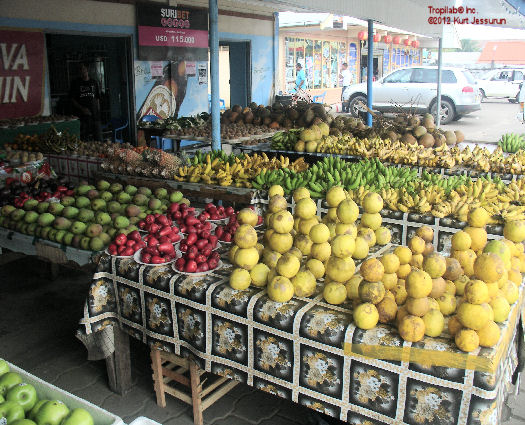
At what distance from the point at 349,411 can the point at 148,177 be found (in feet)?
14.0

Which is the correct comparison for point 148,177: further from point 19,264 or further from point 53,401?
point 53,401

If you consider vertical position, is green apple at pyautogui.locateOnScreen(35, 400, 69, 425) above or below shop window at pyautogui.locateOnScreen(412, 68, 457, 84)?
below

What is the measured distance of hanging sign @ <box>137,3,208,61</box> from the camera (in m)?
10.9

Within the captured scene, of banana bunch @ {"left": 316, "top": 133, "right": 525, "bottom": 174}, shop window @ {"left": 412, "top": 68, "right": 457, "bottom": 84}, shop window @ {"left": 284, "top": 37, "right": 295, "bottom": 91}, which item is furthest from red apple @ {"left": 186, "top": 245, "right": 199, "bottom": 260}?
shop window @ {"left": 284, "top": 37, "right": 295, "bottom": 91}

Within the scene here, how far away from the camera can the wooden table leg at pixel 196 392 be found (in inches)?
123

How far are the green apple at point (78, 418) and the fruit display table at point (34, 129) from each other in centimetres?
727

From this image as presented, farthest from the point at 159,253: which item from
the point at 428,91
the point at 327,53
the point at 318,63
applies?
the point at 327,53

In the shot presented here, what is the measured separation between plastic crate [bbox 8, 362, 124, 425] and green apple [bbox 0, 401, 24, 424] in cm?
13

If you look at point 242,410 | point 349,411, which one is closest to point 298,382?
point 349,411

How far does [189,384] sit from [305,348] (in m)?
1.05

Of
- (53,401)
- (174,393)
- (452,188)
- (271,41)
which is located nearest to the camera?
(53,401)

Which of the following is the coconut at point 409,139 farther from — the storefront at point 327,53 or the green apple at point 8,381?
the storefront at point 327,53

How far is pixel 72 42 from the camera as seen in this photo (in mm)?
10758

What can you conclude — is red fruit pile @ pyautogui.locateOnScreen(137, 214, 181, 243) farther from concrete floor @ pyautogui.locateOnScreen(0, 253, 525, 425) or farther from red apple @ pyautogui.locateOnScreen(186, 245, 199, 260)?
concrete floor @ pyautogui.locateOnScreen(0, 253, 525, 425)
